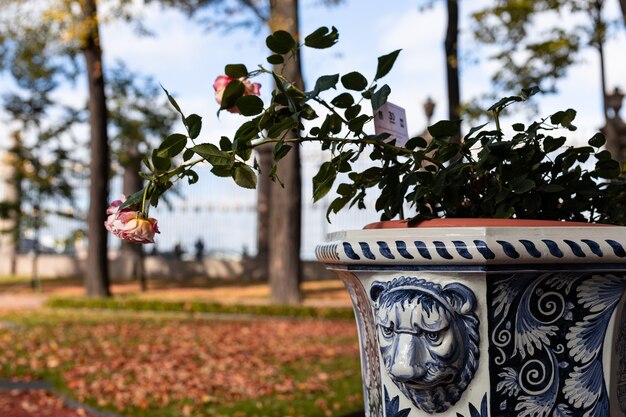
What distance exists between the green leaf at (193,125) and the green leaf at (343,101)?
1.21 feet

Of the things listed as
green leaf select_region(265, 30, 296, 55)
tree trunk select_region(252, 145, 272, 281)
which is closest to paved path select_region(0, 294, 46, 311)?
tree trunk select_region(252, 145, 272, 281)

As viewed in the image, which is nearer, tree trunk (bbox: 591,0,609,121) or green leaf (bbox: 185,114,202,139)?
green leaf (bbox: 185,114,202,139)

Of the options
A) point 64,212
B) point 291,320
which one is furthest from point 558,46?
point 64,212

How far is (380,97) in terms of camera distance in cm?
210

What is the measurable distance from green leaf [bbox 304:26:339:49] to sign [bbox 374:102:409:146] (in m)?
0.23

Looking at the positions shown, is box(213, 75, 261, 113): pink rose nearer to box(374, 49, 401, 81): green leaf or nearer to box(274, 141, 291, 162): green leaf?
box(274, 141, 291, 162): green leaf

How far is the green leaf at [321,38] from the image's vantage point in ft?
6.91

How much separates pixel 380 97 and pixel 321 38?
228mm

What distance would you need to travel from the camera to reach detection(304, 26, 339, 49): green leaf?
2.11m

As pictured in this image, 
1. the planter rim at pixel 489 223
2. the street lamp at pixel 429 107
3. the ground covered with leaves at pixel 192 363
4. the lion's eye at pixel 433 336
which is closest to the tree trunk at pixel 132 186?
the street lamp at pixel 429 107

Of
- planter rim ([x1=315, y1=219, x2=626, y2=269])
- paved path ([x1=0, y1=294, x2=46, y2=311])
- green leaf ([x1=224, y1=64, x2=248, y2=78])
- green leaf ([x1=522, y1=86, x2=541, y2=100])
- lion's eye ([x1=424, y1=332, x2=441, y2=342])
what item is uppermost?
green leaf ([x1=224, y1=64, x2=248, y2=78])

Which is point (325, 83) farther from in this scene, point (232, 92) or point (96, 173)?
point (96, 173)

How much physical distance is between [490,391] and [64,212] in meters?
19.8

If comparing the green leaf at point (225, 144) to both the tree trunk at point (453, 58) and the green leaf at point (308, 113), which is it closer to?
the green leaf at point (308, 113)
